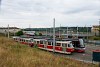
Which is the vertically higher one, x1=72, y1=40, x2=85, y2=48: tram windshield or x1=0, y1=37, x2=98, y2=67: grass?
x1=0, y1=37, x2=98, y2=67: grass

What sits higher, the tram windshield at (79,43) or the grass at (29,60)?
the grass at (29,60)

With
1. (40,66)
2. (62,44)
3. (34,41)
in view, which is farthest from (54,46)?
(40,66)

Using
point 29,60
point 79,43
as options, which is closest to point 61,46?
point 79,43

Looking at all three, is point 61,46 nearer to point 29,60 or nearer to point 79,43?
point 79,43

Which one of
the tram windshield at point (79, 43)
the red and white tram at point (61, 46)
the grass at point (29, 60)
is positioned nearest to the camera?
the grass at point (29, 60)

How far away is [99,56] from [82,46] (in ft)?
53.9

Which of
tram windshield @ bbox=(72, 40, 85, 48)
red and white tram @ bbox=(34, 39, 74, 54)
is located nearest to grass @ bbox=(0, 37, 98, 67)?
red and white tram @ bbox=(34, 39, 74, 54)

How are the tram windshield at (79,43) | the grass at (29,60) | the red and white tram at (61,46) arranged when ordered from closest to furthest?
the grass at (29,60) → the red and white tram at (61,46) → the tram windshield at (79,43)

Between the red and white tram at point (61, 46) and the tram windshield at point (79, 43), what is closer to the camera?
the red and white tram at point (61, 46)

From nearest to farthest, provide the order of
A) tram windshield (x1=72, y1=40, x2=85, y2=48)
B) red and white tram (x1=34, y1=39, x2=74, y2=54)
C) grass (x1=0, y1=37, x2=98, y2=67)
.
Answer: grass (x1=0, y1=37, x2=98, y2=67)
red and white tram (x1=34, y1=39, x2=74, y2=54)
tram windshield (x1=72, y1=40, x2=85, y2=48)

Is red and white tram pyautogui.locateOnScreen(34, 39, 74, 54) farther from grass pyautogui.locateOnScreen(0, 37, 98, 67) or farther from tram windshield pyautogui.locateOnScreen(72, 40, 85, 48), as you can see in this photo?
A: grass pyautogui.locateOnScreen(0, 37, 98, 67)

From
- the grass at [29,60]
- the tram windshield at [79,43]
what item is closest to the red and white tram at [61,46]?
the tram windshield at [79,43]

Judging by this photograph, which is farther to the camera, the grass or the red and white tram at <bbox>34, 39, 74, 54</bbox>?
the red and white tram at <bbox>34, 39, 74, 54</bbox>

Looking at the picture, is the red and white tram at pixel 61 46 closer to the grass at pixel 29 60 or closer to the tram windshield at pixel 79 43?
the tram windshield at pixel 79 43
